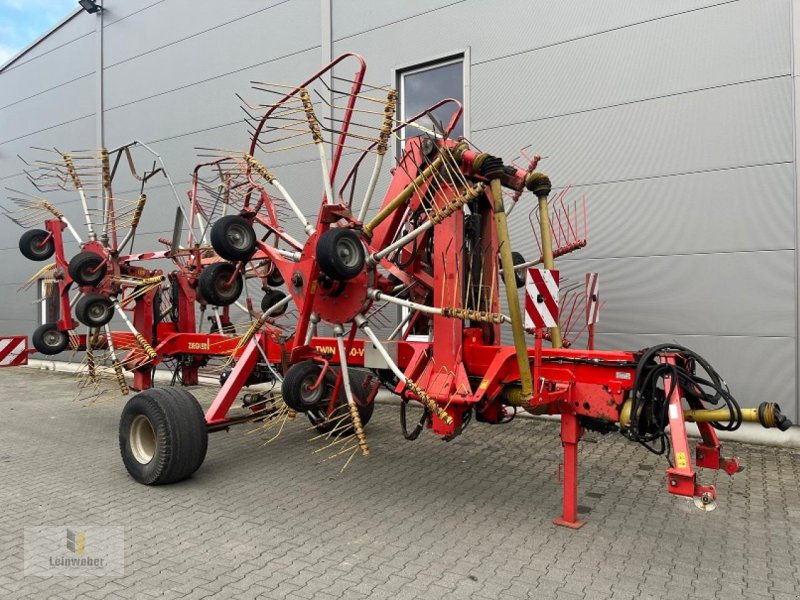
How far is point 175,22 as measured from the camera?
1195cm

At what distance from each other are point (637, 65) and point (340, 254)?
4.91 meters


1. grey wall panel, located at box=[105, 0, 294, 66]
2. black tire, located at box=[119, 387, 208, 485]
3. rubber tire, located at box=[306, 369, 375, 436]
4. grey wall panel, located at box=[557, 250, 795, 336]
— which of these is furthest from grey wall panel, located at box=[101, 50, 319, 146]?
black tire, located at box=[119, 387, 208, 485]

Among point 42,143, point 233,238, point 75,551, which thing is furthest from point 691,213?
point 42,143

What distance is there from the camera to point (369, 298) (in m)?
4.68

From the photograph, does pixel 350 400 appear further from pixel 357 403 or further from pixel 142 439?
pixel 142 439

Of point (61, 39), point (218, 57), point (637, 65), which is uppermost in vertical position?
point (61, 39)

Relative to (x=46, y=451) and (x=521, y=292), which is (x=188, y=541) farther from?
(x=521, y=292)

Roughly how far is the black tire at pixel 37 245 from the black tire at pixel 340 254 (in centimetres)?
486

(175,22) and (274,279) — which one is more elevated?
(175,22)

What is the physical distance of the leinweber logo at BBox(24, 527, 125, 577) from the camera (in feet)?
11.7

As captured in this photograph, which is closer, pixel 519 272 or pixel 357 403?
pixel 357 403

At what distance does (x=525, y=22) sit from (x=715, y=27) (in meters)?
2.29

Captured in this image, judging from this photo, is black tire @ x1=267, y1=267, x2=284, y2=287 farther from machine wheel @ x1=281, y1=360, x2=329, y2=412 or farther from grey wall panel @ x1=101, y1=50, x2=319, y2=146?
grey wall panel @ x1=101, y1=50, x2=319, y2=146

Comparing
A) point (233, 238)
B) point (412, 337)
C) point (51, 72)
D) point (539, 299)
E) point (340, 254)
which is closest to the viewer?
point (539, 299)
